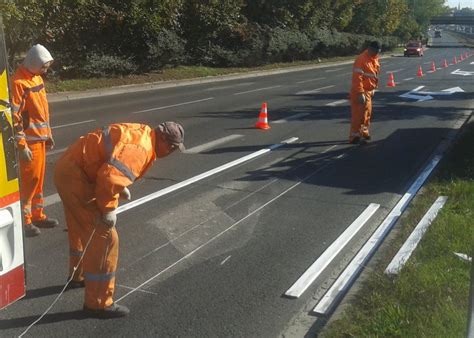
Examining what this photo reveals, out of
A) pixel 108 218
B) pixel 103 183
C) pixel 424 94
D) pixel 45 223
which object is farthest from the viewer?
pixel 424 94

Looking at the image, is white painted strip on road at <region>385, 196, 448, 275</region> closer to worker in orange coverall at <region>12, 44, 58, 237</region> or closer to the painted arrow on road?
worker in orange coverall at <region>12, 44, 58, 237</region>

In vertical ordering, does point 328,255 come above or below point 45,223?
below

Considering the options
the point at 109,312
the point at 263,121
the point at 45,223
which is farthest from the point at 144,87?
the point at 109,312

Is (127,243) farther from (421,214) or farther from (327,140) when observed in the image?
(327,140)

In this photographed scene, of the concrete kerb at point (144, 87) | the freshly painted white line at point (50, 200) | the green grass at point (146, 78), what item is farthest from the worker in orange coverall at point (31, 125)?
the green grass at point (146, 78)

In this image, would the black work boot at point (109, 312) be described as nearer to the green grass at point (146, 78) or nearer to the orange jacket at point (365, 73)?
the orange jacket at point (365, 73)

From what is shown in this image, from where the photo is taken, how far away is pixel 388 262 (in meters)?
5.71

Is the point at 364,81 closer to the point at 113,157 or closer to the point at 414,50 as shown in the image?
the point at 113,157

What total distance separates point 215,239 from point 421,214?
8.23 ft

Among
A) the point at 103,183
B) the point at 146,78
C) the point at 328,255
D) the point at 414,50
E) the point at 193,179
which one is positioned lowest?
the point at 328,255

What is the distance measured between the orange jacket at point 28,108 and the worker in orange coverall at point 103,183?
5.51 feet

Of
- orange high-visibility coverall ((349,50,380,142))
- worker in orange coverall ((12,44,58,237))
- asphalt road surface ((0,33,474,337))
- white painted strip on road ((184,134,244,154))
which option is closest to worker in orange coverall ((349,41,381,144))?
orange high-visibility coverall ((349,50,380,142))

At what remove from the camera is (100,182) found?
13.5 feet

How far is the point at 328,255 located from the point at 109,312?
7.88ft
